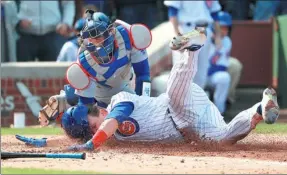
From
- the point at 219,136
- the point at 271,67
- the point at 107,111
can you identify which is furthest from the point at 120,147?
the point at 271,67

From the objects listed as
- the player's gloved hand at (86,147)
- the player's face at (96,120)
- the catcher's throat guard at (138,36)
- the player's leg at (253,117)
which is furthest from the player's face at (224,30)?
the player's gloved hand at (86,147)

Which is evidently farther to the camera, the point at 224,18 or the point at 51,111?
the point at 224,18

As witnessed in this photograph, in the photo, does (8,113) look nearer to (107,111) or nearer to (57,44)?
(57,44)

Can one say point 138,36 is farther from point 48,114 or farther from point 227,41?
point 227,41

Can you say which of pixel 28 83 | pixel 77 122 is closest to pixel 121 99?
pixel 77 122

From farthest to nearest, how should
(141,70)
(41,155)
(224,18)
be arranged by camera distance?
(224,18), (141,70), (41,155)

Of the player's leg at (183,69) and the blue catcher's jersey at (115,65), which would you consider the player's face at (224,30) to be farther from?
the player's leg at (183,69)
